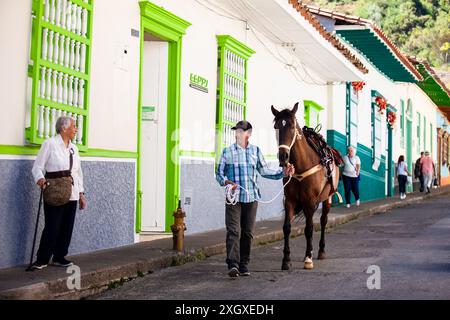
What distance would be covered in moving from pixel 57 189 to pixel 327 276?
3059 millimetres

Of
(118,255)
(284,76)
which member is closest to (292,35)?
(284,76)

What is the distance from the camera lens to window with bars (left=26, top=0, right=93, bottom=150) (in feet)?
28.0

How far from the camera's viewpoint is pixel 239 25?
51.1ft

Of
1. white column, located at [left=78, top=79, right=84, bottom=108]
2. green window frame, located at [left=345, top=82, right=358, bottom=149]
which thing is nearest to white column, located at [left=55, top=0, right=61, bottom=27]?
white column, located at [left=78, top=79, right=84, bottom=108]

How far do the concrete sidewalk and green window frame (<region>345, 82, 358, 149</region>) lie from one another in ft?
37.9

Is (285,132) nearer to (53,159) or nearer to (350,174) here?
(53,159)

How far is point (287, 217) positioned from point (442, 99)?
120 ft

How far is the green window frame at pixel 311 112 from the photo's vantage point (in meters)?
21.1

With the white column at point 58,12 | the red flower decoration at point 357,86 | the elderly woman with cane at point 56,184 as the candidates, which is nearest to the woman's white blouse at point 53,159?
the elderly woman with cane at point 56,184

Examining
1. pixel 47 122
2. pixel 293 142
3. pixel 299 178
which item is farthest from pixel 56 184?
pixel 299 178

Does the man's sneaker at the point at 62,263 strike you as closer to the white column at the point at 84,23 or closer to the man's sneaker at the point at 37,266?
the man's sneaker at the point at 37,266

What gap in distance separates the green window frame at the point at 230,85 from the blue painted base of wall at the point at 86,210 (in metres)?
3.66

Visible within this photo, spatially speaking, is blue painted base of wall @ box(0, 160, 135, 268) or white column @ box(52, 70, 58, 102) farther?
white column @ box(52, 70, 58, 102)

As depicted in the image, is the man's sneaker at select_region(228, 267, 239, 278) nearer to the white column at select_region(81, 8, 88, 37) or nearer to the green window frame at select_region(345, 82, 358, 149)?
the white column at select_region(81, 8, 88, 37)
